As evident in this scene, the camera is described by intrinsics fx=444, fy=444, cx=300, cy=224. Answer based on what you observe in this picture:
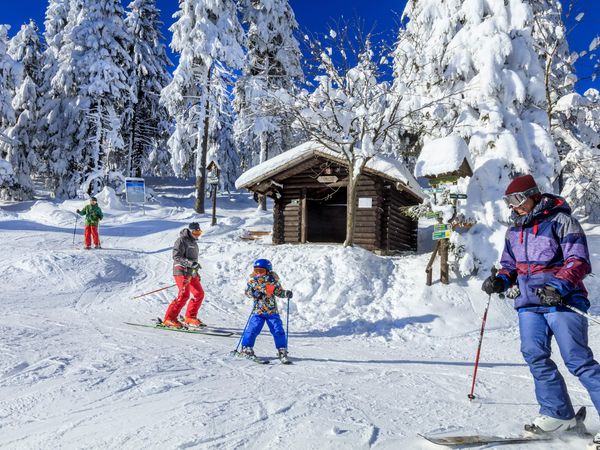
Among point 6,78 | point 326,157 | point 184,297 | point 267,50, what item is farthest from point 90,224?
point 6,78

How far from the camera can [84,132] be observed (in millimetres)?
27031

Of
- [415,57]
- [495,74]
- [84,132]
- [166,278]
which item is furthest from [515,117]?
[84,132]

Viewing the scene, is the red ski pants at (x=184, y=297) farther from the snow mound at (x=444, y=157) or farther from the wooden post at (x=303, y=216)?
the wooden post at (x=303, y=216)

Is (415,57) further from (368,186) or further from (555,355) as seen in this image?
(555,355)

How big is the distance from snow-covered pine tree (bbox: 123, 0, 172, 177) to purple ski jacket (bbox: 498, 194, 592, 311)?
28.8 m

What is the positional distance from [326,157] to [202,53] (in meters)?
11.4

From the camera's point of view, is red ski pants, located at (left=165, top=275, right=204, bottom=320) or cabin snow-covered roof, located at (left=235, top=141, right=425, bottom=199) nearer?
red ski pants, located at (left=165, top=275, right=204, bottom=320)

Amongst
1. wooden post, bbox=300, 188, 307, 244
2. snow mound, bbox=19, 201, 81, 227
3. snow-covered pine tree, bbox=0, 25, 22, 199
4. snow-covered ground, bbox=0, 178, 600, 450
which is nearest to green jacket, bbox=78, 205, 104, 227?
snow-covered ground, bbox=0, 178, 600, 450

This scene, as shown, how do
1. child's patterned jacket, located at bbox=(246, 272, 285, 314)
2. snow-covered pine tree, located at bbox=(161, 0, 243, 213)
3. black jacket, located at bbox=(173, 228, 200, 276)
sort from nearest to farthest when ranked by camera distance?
child's patterned jacket, located at bbox=(246, 272, 285, 314)
black jacket, located at bbox=(173, 228, 200, 276)
snow-covered pine tree, located at bbox=(161, 0, 243, 213)

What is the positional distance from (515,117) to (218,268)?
959 centimetres

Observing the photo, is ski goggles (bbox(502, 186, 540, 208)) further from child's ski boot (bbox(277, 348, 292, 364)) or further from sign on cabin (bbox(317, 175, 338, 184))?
sign on cabin (bbox(317, 175, 338, 184))

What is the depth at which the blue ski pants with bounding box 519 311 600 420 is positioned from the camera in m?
3.36

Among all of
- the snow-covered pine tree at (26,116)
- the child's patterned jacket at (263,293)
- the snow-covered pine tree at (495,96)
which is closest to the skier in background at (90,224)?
the child's patterned jacket at (263,293)

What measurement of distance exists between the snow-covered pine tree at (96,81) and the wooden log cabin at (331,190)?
14550mm
